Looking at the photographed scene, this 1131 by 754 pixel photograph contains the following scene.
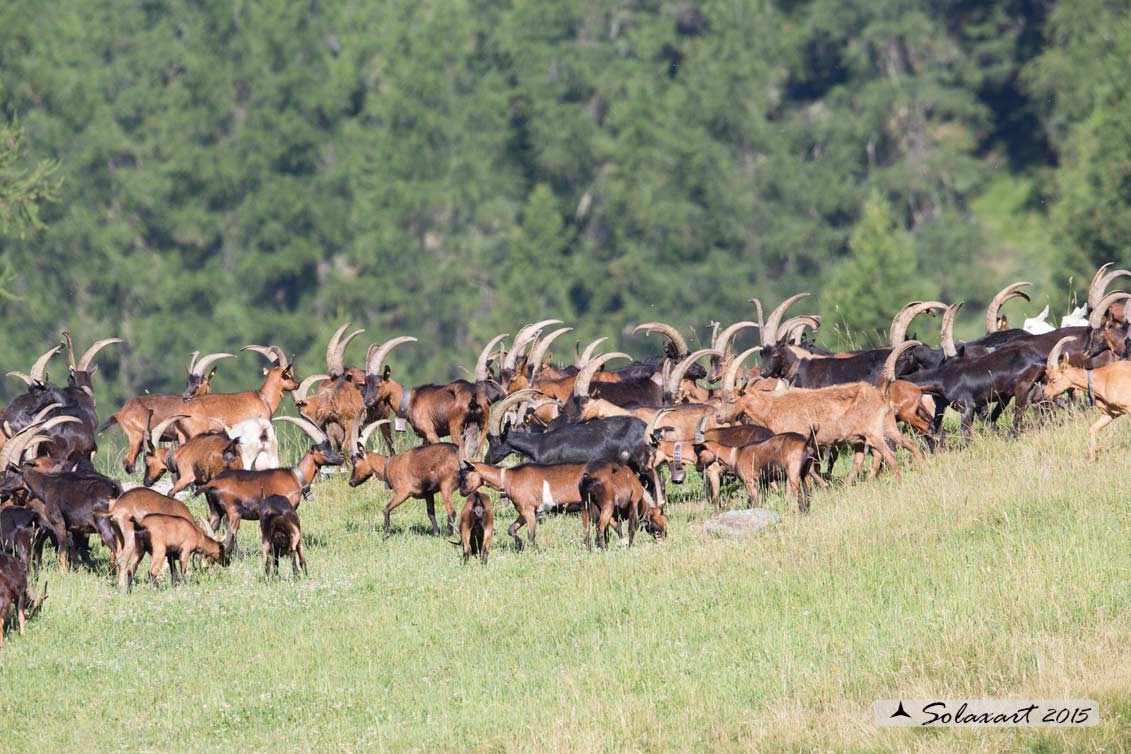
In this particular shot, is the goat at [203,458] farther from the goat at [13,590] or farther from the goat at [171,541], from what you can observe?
the goat at [13,590]

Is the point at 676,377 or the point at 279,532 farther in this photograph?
the point at 676,377

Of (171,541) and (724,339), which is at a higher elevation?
(724,339)

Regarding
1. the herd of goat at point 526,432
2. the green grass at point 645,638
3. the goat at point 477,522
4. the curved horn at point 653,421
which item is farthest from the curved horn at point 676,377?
the goat at point 477,522

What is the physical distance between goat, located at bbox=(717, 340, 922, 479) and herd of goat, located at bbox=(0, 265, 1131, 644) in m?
0.02

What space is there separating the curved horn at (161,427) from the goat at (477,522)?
4.35 metres

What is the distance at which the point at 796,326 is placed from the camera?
23.8 m

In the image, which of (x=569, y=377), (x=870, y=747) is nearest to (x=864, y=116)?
(x=569, y=377)

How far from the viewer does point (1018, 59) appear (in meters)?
71.6

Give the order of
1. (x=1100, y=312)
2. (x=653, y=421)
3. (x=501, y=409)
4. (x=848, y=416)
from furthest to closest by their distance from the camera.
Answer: (x=1100, y=312) < (x=501, y=409) < (x=653, y=421) < (x=848, y=416)

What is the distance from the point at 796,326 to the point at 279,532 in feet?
30.6

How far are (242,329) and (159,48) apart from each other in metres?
13.6

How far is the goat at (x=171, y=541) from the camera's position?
52.5 ft

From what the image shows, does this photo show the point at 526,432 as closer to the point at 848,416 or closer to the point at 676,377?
the point at 676,377

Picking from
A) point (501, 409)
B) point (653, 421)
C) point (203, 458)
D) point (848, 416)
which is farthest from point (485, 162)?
point (848, 416)
